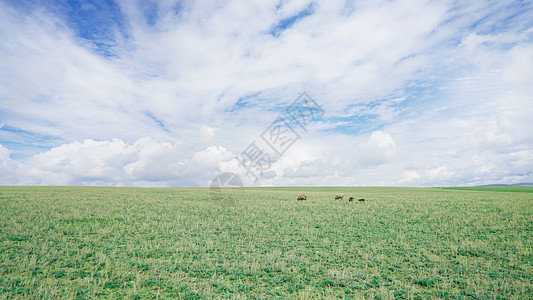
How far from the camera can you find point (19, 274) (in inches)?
382

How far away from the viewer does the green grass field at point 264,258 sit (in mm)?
8789

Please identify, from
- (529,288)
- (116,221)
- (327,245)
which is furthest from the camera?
(116,221)

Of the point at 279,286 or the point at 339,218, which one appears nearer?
the point at 279,286

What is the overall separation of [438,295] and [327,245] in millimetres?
5933

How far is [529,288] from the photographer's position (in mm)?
8953

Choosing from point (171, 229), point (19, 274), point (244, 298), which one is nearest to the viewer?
point (244, 298)

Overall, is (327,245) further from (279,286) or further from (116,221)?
(116,221)

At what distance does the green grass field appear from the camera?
8.79 metres

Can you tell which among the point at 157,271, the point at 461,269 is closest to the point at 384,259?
the point at 461,269

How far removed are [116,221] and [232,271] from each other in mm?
13435

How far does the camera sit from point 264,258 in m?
11.8

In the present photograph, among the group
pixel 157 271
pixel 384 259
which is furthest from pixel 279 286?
pixel 384 259

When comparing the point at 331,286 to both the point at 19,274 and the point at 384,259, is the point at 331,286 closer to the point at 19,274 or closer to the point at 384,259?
the point at 384,259

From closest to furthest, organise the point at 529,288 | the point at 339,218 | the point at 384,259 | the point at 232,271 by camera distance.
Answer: the point at 529,288 → the point at 232,271 → the point at 384,259 → the point at 339,218
